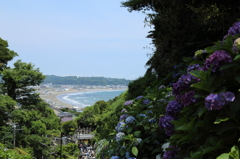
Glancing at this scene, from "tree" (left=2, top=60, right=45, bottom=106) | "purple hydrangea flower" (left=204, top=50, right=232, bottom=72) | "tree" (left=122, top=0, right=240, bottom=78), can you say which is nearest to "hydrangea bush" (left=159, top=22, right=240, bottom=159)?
"purple hydrangea flower" (left=204, top=50, right=232, bottom=72)

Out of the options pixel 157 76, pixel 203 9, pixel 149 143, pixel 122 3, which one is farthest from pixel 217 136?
pixel 122 3

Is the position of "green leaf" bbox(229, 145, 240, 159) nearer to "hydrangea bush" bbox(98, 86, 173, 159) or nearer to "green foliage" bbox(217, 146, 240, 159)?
"green foliage" bbox(217, 146, 240, 159)

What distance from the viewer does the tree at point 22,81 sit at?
17.2 meters

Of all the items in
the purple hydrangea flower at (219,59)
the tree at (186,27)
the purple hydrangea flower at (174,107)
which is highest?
the tree at (186,27)

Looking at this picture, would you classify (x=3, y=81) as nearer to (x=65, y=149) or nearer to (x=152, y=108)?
(x=65, y=149)

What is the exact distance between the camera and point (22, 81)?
1755cm

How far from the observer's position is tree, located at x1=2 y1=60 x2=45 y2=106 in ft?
56.4

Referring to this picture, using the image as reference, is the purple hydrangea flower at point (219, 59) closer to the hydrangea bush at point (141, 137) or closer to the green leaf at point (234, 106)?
the green leaf at point (234, 106)

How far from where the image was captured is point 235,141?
129cm

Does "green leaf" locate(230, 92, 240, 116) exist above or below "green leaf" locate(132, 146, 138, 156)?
above

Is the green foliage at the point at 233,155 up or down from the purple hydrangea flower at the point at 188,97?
down

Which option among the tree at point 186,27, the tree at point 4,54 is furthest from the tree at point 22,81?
the tree at point 186,27

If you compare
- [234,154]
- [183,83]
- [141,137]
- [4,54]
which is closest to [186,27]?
[141,137]

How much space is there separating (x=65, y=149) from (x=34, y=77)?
7.65m
